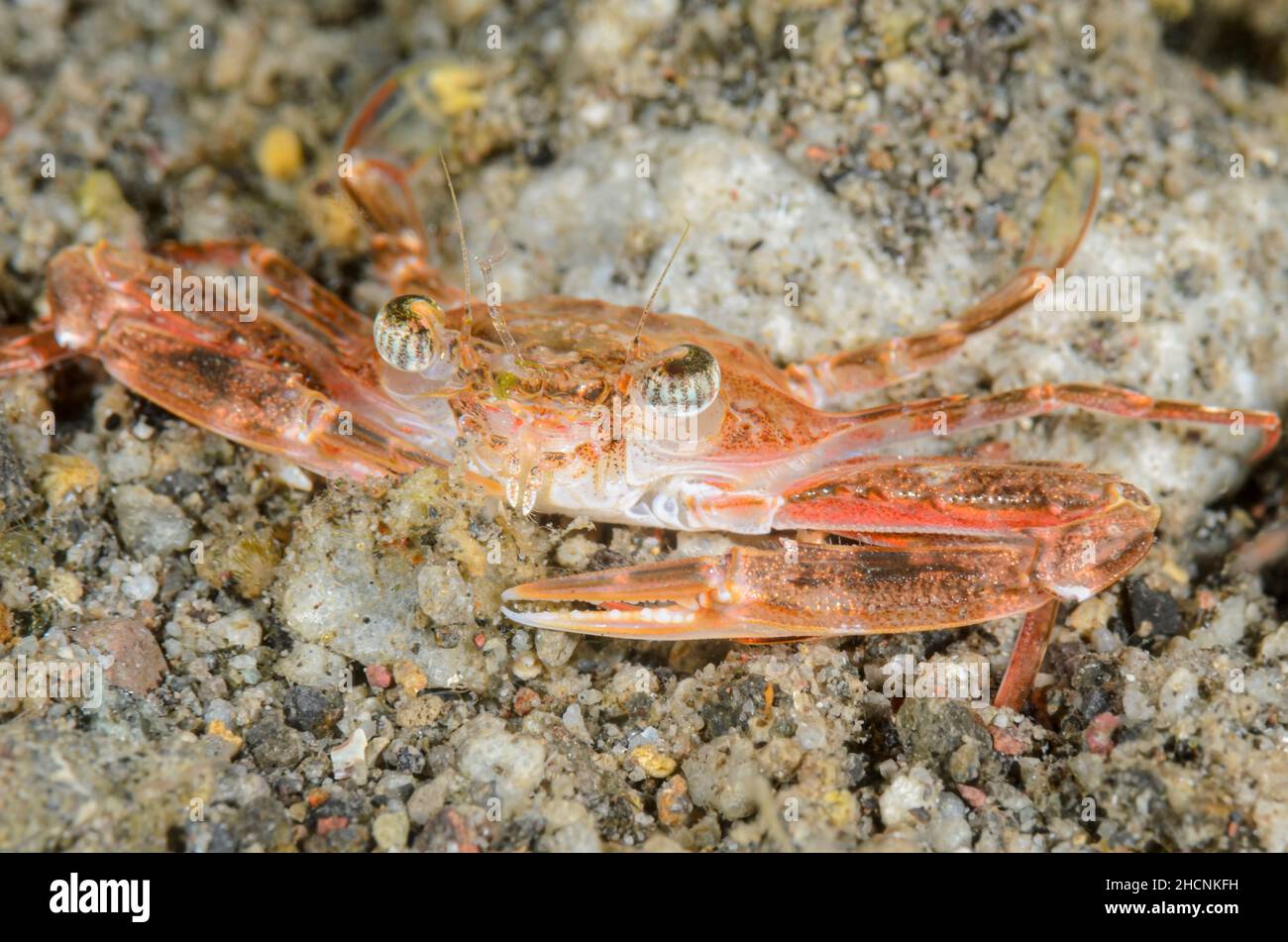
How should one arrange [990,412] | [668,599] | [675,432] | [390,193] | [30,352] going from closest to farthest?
[668,599]
[675,432]
[990,412]
[30,352]
[390,193]

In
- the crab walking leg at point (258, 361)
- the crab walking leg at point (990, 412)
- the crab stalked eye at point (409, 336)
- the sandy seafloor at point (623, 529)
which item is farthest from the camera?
the crab walking leg at point (990, 412)

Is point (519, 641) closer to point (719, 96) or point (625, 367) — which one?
point (625, 367)

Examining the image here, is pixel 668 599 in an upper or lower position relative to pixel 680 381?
lower

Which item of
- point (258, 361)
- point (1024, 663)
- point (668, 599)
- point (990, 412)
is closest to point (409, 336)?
point (258, 361)

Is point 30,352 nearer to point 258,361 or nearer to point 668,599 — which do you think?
point 258,361

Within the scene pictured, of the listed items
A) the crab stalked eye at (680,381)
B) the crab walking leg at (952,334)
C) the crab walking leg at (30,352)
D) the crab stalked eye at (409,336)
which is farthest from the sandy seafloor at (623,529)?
the crab stalked eye at (680,381)

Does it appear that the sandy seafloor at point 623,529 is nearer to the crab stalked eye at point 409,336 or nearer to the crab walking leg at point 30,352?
the crab walking leg at point 30,352
